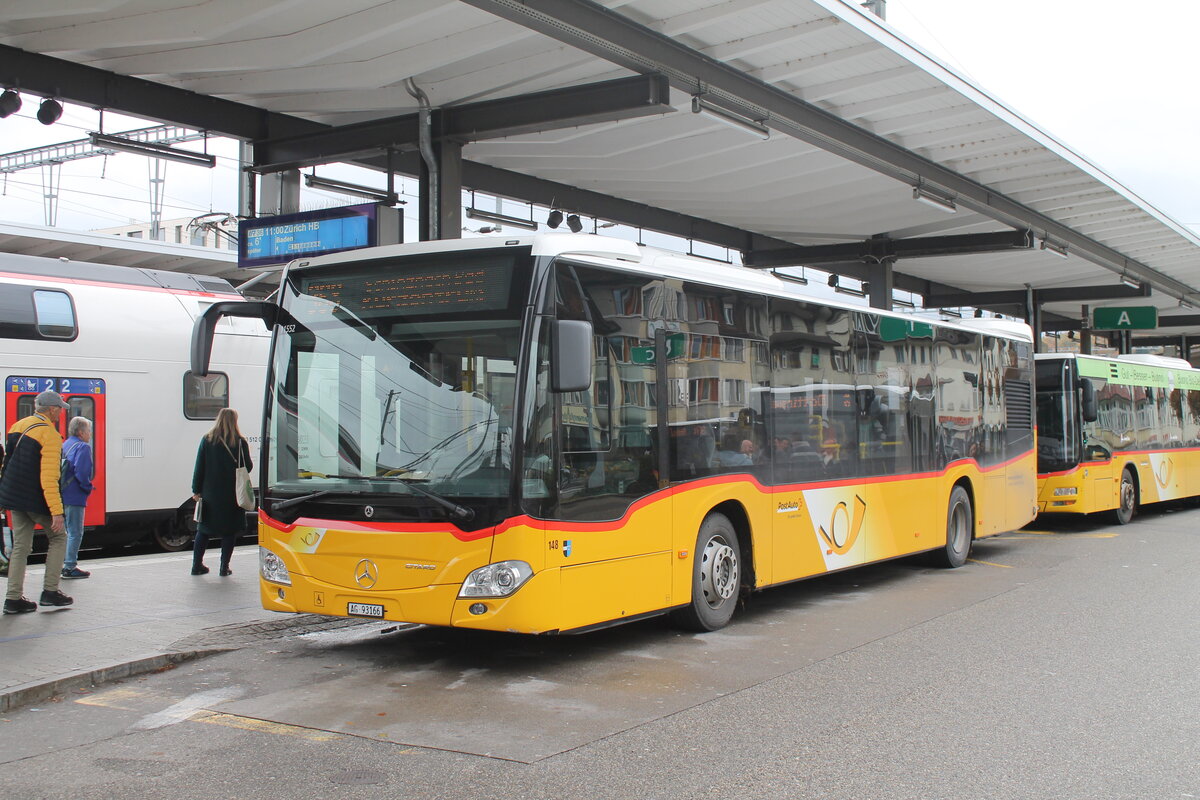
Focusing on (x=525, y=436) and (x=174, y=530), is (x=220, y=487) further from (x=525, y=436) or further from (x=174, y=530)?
(x=525, y=436)

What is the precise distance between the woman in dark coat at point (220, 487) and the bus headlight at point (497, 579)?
200 inches

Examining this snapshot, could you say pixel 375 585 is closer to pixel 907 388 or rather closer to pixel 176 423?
pixel 907 388

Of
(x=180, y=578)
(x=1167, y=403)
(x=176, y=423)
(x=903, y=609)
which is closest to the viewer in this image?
(x=903, y=609)

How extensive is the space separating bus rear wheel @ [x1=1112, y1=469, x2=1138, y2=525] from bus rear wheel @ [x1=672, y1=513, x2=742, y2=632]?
1240cm

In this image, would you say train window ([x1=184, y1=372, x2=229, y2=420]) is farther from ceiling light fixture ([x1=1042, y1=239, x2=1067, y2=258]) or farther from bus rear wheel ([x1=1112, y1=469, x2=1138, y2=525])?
bus rear wheel ([x1=1112, y1=469, x2=1138, y2=525])

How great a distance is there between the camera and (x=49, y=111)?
1084cm

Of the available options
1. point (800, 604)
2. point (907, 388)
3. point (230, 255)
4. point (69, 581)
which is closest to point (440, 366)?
point (800, 604)

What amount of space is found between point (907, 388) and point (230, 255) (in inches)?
641

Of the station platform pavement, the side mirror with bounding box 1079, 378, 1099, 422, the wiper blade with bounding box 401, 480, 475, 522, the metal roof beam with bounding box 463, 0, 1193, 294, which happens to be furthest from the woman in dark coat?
the side mirror with bounding box 1079, 378, 1099, 422

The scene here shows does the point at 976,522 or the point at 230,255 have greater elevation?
the point at 230,255

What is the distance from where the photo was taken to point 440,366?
7.76m

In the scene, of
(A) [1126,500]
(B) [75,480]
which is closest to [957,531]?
(A) [1126,500]

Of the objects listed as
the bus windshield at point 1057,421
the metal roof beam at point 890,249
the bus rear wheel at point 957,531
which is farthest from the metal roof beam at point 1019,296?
the bus rear wheel at point 957,531

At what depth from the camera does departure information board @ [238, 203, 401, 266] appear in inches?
458
